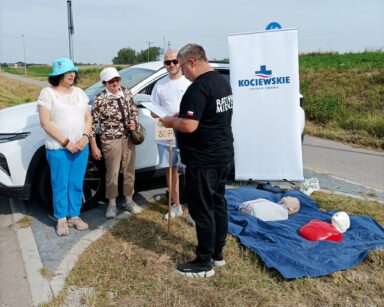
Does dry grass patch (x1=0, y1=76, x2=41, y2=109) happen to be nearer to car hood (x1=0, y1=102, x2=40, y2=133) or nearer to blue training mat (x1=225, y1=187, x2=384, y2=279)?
car hood (x1=0, y1=102, x2=40, y2=133)

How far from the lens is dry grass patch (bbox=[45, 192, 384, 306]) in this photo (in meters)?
3.06

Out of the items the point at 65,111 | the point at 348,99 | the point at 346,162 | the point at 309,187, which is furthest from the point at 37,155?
the point at 348,99

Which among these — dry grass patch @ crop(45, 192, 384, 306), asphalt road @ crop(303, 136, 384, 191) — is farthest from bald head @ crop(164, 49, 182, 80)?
asphalt road @ crop(303, 136, 384, 191)

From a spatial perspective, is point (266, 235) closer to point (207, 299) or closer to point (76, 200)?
point (207, 299)

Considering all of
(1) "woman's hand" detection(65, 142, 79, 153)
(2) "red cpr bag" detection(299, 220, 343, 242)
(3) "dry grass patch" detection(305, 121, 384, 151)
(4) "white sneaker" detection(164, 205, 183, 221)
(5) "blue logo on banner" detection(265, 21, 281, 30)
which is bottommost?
(2) "red cpr bag" detection(299, 220, 343, 242)

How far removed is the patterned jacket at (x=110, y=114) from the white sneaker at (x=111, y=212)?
2.92ft

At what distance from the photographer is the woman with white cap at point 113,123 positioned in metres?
4.23

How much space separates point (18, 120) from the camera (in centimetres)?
441

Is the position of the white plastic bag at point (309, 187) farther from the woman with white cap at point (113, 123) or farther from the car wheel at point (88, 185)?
the car wheel at point (88, 185)

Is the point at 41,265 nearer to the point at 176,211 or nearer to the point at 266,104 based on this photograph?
the point at 176,211

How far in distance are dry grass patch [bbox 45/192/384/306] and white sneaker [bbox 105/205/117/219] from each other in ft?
1.82

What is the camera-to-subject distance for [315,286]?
10.7 feet

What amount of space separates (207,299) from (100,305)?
0.81 metres

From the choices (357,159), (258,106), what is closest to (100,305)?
(258,106)
